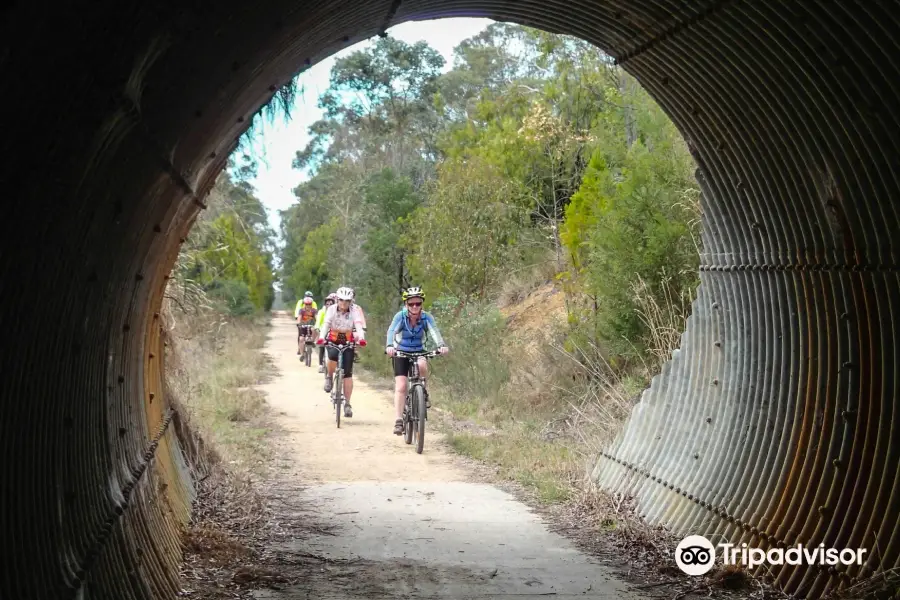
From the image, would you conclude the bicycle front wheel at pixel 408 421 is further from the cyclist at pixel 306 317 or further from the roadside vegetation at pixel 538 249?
the cyclist at pixel 306 317

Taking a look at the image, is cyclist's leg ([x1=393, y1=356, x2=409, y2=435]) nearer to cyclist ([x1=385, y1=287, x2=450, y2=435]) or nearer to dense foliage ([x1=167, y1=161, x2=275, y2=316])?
cyclist ([x1=385, y1=287, x2=450, y2=435])

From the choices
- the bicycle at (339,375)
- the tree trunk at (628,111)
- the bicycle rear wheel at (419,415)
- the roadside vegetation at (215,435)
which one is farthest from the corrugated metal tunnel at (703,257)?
the tree trunk at (628,111)

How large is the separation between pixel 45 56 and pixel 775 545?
5316 mm

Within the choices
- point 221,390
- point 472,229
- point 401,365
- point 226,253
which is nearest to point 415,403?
point 401,365

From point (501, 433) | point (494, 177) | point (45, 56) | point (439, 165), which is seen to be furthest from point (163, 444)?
point (439, 165)

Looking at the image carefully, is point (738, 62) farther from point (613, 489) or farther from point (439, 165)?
point (439, 165)

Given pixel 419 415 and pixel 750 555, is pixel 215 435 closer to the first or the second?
pixel 419 415

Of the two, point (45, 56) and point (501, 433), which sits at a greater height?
point (45, 56)

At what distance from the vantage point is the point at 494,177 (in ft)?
81.3

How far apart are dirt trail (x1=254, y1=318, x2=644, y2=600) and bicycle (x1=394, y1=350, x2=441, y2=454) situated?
205 millimetres

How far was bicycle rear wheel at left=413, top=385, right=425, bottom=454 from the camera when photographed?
1309 centimetres

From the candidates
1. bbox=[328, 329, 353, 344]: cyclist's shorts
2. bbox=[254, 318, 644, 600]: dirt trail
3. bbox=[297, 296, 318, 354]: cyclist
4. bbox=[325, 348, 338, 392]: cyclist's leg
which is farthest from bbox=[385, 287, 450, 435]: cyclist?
bbox=[297, 296, 318, 354]: cyclist

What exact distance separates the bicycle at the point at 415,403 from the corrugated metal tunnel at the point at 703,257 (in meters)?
3.67

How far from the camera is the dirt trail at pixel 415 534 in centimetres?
683
